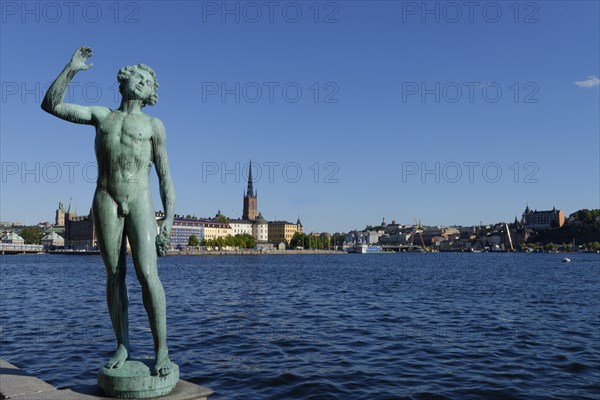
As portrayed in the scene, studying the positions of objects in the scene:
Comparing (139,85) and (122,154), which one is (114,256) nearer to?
(122,154)

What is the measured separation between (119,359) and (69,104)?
2.31 m

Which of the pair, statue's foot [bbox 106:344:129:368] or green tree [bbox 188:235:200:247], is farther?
green tree [bbox 188:235:200:247]

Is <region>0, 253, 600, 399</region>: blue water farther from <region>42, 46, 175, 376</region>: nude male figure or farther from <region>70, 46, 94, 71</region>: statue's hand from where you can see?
<region>70, 46, 94, 71</region>: statue's hand

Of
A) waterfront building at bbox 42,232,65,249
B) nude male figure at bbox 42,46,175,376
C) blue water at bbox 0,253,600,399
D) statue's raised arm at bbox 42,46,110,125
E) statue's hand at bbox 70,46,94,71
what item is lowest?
blue water at bbox 0,253,600,399

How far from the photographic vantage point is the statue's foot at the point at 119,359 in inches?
190

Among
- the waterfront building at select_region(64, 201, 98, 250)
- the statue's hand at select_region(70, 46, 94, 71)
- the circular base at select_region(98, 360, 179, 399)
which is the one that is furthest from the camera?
the waterfront building at select_region(64, 201, 98, 250)

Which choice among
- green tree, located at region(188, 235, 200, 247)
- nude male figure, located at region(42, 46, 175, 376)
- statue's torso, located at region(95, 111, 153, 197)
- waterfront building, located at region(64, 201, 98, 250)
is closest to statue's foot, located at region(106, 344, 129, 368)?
nude male figure, located at region(42, 46, 175, 376)

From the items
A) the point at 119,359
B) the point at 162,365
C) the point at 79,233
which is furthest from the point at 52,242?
the point at 162,365

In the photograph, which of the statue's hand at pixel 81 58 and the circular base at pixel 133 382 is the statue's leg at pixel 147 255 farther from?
the statue's hand at pixel 81 58

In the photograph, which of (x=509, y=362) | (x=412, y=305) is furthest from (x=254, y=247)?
(x=509, y=362)

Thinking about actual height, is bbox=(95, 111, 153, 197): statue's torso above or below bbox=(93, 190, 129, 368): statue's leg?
above

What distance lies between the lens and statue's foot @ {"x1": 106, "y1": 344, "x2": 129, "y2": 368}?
4.82 metres

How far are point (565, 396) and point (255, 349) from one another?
700cm

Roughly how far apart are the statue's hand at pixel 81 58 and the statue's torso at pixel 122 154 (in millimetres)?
476
